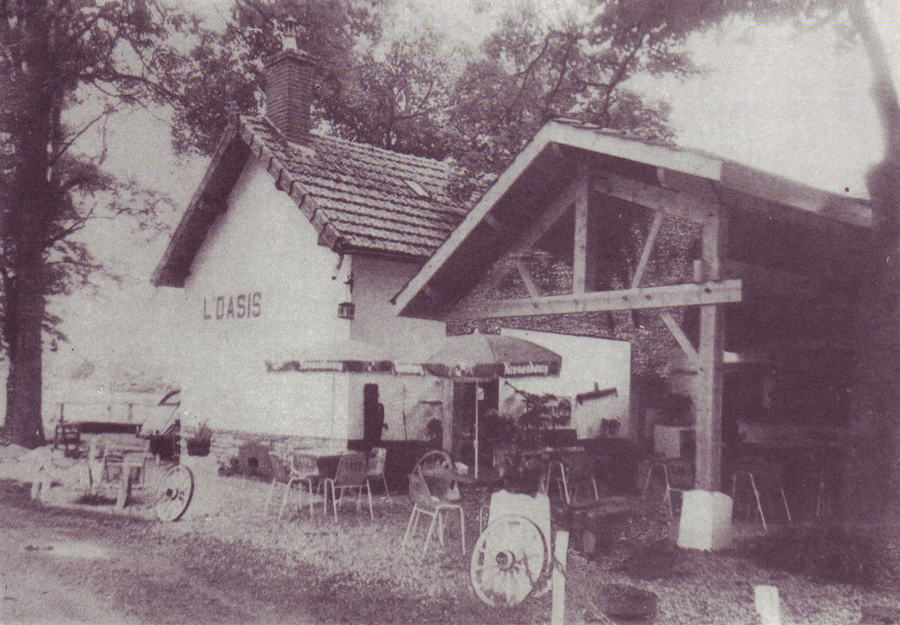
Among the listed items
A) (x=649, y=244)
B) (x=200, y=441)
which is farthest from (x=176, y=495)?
(x=649, y=244)

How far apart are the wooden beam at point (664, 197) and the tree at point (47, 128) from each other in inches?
457

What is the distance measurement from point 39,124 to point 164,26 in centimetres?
326

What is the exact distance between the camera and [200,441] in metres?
14.7

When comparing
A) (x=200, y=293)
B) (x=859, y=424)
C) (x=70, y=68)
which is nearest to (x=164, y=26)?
(x=70, y=68)

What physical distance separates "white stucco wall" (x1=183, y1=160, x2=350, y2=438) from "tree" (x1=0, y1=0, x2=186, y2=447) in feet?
12.9

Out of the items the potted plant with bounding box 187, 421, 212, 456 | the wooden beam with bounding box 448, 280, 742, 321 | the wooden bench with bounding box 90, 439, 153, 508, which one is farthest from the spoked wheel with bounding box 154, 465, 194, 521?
the potted plant with bounding box 187, 421, 212, 456

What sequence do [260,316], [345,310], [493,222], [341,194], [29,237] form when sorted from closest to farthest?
[493,222], [345,310], [341,194], [260,316], [29,237]

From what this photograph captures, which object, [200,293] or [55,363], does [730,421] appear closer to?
[200,293]

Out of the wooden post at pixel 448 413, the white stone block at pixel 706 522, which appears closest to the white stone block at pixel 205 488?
the wooden post at pixel 448 413

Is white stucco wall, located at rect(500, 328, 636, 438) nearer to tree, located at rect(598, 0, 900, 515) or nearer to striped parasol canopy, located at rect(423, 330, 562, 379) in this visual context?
striped parasol canopy, located at rect(423, 330, 562, 379)

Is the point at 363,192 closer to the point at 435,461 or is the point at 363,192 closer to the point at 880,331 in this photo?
the point at 435,461

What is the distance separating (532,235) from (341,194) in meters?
3.96

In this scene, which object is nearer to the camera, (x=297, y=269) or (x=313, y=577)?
(x=313, y=577)

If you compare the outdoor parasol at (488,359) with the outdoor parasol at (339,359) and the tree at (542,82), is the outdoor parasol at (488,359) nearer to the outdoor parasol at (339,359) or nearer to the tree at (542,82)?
the outdoor parasol at (339,359)
